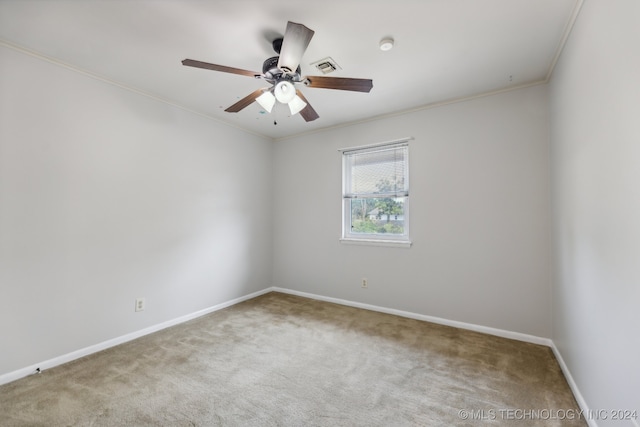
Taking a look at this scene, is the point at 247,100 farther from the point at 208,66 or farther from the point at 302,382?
the point at 302,382

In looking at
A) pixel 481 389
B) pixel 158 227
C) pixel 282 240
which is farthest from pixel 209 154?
pixel 481 389

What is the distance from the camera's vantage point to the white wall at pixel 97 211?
2.06 m

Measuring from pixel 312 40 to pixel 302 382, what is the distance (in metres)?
2.58

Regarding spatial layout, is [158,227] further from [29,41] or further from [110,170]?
[29,41]

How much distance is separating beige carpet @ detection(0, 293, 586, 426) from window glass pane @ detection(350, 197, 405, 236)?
49.3 inches

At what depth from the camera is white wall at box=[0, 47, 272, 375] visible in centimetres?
206

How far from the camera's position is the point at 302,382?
2004 millimetres

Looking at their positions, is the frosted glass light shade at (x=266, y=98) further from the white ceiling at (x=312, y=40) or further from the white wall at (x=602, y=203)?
the white wall at (x=602, y=203)

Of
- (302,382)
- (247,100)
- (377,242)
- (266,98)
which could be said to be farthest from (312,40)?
(302,382)

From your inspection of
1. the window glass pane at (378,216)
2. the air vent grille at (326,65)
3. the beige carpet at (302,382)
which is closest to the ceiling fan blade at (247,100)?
the air vent grille at (326,65)

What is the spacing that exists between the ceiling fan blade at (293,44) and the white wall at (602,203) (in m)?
1.49

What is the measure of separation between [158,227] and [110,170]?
2.37 ft

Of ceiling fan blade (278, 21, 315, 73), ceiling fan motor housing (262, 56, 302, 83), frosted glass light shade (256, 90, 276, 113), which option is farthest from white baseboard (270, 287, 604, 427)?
frosted glass light shade (256, 90, 276, 113)

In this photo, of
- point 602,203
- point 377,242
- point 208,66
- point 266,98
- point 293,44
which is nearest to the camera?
point 602,203
